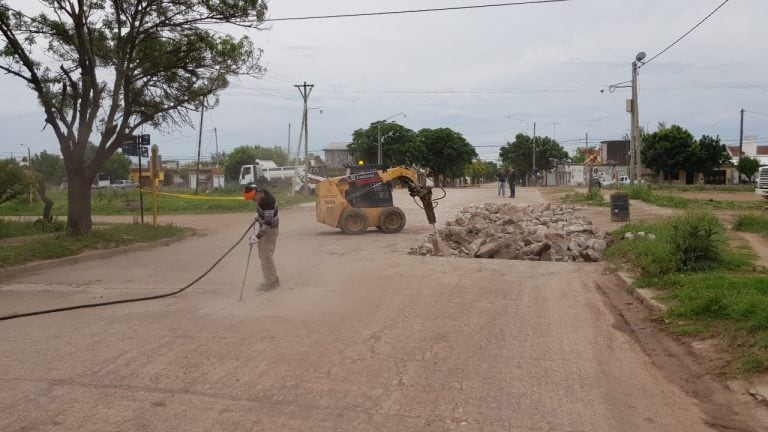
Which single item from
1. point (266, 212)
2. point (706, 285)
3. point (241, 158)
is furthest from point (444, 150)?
point (706, 285)

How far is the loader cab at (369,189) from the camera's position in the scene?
18.4 metres

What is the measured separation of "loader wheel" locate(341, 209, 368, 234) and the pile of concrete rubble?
9.50 feet

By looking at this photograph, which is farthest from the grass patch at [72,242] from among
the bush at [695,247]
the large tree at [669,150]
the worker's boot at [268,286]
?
the large tree at [669,150]

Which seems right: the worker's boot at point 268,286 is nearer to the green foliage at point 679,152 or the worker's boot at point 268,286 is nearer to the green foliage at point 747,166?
the green foliage at point 679,152

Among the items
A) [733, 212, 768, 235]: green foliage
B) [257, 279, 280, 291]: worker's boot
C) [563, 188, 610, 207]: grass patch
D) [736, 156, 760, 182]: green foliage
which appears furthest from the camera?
[736, 156, 760, 182]: green foliage

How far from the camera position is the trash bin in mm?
19031

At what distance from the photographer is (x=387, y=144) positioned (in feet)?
239

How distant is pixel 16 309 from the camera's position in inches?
336

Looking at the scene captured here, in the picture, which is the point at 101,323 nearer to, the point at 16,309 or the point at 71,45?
the point at 16,309

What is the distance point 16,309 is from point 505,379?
21.6 feet

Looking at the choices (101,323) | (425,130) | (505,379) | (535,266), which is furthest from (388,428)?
(425,130)

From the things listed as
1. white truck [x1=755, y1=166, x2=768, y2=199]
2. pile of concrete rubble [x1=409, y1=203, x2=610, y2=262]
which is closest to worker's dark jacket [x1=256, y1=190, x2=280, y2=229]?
pile of concrete rubble [x1=409, y1=203, x2=610, y2=262]

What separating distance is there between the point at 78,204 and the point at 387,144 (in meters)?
58.4

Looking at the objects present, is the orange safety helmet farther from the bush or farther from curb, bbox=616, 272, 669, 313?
the bush
